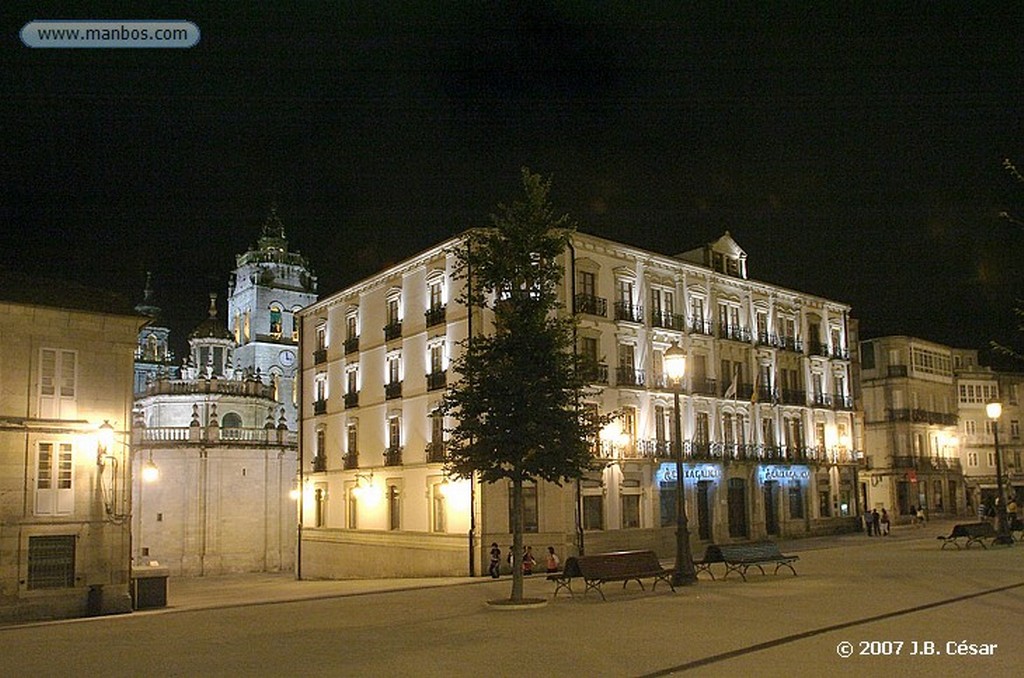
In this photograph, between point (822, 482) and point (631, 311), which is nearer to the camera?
point (631, 311)

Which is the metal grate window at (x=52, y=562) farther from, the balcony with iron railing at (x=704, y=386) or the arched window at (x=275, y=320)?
the arched window at (x=275, y=320)

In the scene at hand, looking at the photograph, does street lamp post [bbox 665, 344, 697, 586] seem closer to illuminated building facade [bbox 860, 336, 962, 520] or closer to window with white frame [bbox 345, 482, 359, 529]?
window with white frame [bbox 345, 482, 359, 529]

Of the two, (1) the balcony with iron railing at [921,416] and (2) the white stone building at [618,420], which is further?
(1) the balcony with iron railing at [921,416]

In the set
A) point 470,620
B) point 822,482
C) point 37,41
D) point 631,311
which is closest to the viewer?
point 37,41

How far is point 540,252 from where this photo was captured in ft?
73.5

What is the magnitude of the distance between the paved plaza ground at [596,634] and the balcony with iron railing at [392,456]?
16.7 metres

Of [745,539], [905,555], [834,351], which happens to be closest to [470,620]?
[905,555]

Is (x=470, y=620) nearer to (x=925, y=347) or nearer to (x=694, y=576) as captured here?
(x=694, y=576)

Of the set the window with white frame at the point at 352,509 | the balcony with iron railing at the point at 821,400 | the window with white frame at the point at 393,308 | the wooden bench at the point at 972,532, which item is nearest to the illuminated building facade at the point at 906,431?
the balcony with iron railing at the point at 821,400

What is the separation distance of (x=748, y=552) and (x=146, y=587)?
17284mm

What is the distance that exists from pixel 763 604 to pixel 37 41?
1619cm

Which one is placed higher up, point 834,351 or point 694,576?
point 834,351

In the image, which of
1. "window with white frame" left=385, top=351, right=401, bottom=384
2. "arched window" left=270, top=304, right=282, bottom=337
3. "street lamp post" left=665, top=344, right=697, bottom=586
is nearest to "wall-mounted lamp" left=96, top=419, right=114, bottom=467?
"street lamp post" left=665, top=344, right=697, bottom=586

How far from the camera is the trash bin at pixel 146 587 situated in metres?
27.9
